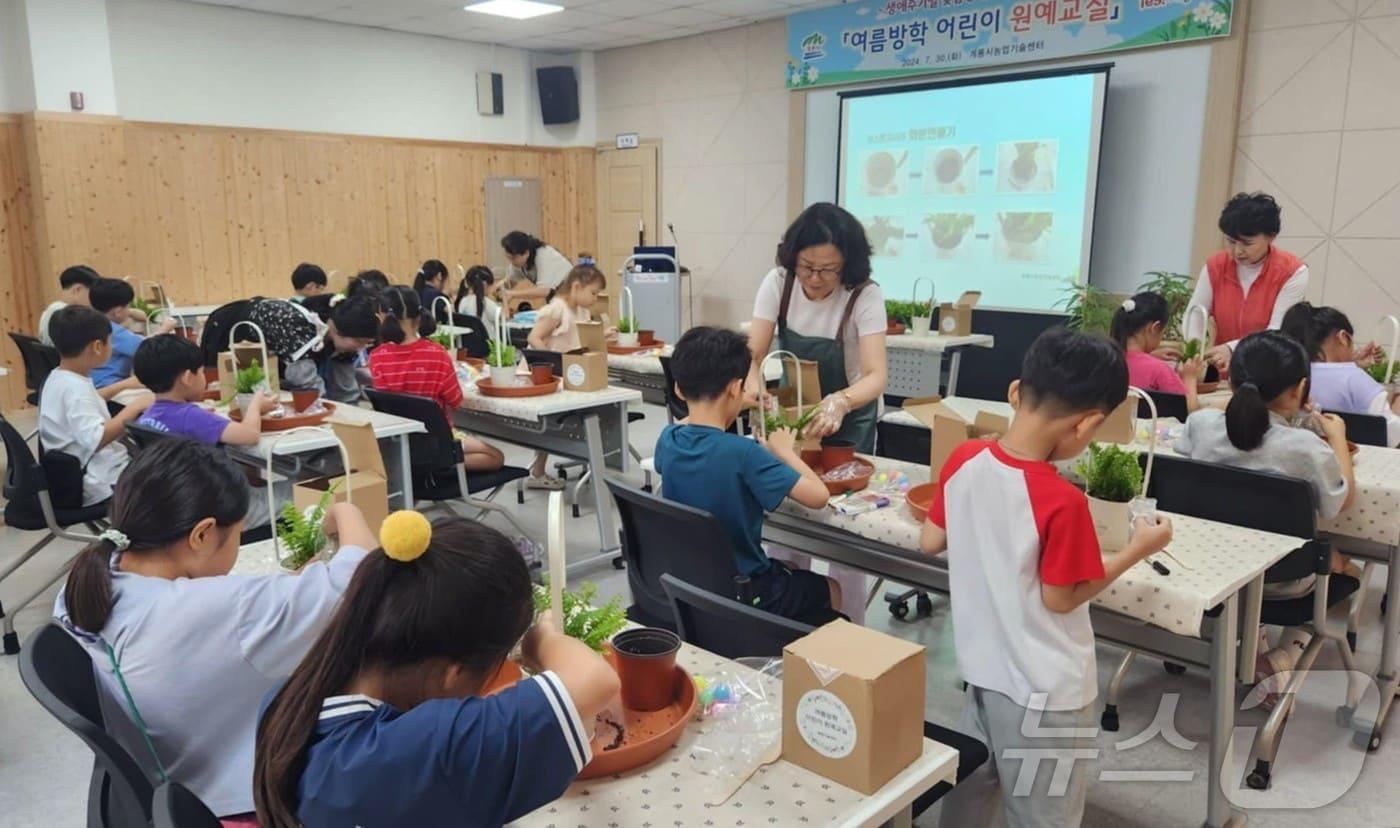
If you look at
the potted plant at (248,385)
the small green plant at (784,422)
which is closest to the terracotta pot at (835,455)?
the small green plant at (784,422)

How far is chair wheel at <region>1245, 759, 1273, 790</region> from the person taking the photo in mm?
2457

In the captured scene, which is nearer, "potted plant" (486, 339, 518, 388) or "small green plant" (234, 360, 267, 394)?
"small green plant" (234, 360, 267, 394)

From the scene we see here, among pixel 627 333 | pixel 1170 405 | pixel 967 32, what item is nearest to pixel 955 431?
pixel 1170 405

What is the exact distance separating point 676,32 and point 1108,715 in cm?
770

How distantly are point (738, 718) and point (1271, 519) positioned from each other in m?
1.70

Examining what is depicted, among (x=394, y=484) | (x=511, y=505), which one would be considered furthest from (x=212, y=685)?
(x=511, y=505)

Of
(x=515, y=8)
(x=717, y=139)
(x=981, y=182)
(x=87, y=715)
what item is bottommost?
(x=87, y=715)

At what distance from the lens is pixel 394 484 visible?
3605 mm

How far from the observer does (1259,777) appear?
246 cm

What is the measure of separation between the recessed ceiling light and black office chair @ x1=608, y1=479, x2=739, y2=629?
257 inches

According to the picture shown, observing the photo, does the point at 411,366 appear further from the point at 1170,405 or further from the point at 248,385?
the point at 1170,405

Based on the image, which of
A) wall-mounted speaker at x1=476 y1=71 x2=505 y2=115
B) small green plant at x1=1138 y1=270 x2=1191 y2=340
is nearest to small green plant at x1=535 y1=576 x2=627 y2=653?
small green plant at x1=1138 y1=270 x2=1191 y2=340

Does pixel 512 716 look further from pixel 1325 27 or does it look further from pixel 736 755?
pixel 1325 27

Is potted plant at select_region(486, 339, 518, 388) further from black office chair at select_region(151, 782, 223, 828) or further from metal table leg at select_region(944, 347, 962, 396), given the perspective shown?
metal table leg at select_region(944, 347, 962, 396)
